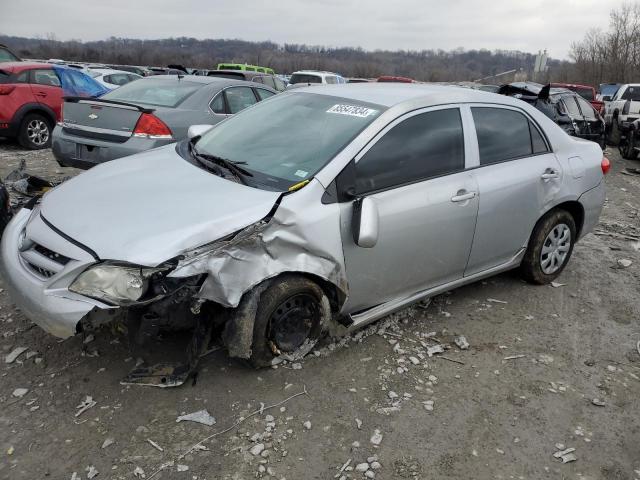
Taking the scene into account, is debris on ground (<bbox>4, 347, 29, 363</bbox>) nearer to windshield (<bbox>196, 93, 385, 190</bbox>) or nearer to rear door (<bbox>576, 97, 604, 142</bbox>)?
windshield (<bbox>196, 93, 385, 190</bbox>)

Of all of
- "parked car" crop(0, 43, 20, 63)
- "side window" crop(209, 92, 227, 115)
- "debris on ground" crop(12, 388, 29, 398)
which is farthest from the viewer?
"parked car" crop(0, 43, 20, 63)

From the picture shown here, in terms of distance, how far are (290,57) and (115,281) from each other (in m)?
79.5

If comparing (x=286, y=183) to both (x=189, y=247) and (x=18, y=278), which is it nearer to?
(x=189, y=247)

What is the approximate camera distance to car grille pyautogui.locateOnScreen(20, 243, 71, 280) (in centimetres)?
280

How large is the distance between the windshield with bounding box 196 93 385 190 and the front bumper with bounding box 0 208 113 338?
45.3 inches

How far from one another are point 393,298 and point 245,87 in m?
5.32

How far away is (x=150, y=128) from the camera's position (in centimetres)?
609

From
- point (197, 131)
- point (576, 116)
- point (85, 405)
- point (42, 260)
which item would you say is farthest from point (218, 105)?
point (576, 116)

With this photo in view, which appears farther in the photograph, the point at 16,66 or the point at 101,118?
the point at 16,66

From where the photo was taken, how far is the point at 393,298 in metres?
3.64

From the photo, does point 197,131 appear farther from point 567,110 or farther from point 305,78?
point 305,78

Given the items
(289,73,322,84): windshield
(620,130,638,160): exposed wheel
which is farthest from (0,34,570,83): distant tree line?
(620,130,638,160): exposed wheel

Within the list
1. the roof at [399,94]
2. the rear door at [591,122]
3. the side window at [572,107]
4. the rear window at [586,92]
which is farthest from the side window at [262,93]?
the rear window at [586,92]

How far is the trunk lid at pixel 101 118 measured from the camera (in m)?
6.07
